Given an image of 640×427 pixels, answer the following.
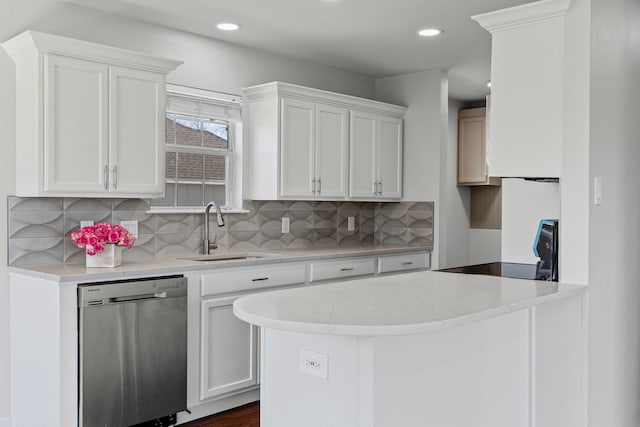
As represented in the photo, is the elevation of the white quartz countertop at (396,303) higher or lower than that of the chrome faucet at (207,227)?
lower

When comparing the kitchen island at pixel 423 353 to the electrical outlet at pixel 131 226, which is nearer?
the kitchen island at pixel 423 353

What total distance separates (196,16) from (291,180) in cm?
131

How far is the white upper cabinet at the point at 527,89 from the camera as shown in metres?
2.45

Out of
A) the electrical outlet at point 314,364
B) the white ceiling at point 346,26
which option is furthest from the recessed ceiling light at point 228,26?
the electrical outlet at point 314,364

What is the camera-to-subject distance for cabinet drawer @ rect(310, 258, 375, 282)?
4.07 m

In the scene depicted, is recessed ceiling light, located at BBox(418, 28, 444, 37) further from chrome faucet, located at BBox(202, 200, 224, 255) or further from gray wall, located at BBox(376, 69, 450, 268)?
chrome faucet, located at BBox(202, 200, 224, 255)

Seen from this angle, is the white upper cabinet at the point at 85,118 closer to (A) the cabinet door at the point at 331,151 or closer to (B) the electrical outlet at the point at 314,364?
→ (A) the cabinet door at the point at 331,151

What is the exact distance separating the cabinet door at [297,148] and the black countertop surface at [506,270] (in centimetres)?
168

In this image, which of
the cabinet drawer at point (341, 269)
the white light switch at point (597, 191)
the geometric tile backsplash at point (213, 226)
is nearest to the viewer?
the white light switch at point (597, 191)

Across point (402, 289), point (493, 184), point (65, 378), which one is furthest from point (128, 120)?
point (493, 184)

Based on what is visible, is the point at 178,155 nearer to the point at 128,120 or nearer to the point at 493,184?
the point at 128,120

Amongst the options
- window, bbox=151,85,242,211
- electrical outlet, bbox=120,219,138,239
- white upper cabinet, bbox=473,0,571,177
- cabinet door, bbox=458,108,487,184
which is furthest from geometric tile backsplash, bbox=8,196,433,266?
white upper cabinet, bbox=473,0,571,177

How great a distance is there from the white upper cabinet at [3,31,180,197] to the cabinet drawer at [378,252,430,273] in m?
1.96

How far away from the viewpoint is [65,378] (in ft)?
9.24
